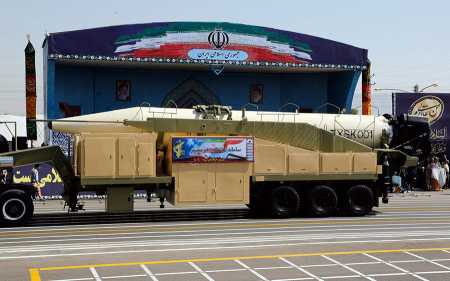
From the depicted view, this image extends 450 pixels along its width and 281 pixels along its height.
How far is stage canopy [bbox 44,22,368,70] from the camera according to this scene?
34031 millimetres

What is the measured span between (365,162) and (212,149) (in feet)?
17.3

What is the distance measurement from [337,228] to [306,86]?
25184 mm

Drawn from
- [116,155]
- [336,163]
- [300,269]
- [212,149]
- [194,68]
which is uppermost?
[194,68]

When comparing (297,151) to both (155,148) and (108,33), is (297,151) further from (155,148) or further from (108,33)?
(108,33)

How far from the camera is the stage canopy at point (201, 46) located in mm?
34031

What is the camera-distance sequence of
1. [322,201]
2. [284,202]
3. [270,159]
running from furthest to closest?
[322,201] < [284,202] < [270,159]

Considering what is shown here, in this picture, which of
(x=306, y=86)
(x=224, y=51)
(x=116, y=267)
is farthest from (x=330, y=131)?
(x=306, y=86)

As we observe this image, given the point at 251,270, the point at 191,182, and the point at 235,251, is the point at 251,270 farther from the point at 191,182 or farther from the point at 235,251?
the point at 191,182

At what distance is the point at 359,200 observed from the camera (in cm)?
2147

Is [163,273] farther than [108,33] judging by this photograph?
No

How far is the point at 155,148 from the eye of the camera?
1978 centimetres

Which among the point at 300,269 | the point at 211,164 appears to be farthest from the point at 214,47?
the point at 300,269

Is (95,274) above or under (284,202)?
under

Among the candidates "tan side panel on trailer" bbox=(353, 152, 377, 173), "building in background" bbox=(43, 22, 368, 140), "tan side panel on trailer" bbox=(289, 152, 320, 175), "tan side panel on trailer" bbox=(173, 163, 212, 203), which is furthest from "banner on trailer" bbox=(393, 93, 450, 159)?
"tan side panel on trailer" bbox=(173, 163, 212, 203)
